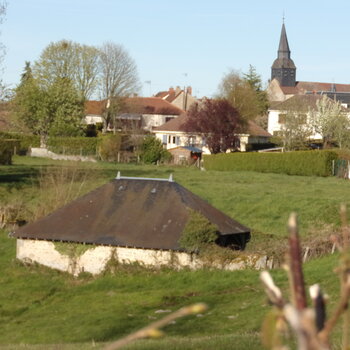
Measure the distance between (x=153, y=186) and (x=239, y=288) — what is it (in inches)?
274

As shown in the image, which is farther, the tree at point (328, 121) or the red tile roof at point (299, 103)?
the red tile roof at point (299, 103)

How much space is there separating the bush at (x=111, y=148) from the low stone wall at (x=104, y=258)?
47310mm

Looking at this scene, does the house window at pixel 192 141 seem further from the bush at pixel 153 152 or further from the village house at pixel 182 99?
the village house at pixel 182 99

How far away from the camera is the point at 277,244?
905 inches

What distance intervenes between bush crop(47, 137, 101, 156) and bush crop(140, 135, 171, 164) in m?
7.14

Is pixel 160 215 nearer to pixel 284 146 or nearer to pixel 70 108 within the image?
pixel 284 146

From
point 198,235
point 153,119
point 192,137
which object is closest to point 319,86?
point 153,119

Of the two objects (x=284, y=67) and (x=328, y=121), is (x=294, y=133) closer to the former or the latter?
(x=328, y=121)

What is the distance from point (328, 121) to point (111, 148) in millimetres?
19647

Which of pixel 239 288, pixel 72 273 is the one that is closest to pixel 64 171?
pixel 72 273

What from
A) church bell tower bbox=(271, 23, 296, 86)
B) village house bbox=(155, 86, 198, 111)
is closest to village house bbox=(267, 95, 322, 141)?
village house bbox=(155, 86, 198, 111)

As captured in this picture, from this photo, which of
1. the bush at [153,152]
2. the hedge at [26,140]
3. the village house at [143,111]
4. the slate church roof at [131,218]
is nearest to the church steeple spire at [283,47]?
the village house at [143,111]

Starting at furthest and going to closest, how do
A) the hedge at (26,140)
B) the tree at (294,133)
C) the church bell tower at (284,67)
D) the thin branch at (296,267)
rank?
the church bell tower at (284,67), the hedge at (26,140), the tree at (294,133), the thin branch at (296,267)

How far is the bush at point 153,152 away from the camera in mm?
68438
